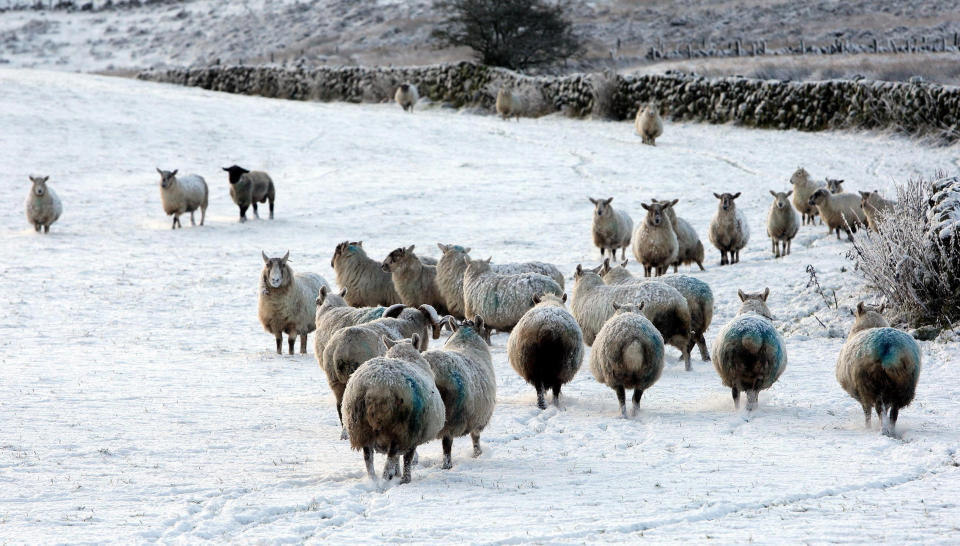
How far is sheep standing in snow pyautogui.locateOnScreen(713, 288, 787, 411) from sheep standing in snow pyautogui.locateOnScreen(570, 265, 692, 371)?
1.20 m

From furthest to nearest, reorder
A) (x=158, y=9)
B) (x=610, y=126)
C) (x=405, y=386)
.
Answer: (x=158, y=9), (x=610, y=126), (x=405, y=386)

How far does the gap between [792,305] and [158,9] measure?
178 feet

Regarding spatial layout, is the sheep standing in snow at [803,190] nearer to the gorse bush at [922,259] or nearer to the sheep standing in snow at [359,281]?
the gorse bush at [922,259]

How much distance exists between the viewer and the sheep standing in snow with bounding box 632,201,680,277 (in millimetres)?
14570

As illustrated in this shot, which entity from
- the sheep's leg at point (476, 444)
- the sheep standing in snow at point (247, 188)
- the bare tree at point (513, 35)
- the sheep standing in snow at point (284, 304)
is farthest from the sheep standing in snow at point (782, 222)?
the bare tree at point (513, 35)

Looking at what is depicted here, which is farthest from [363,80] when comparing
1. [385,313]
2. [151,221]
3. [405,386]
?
[405,386]

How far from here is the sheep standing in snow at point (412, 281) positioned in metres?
12.8

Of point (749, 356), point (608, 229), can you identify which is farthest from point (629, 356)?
point (608, 229)

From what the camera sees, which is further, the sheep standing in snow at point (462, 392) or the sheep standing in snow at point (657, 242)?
the sheep standing in snow at point (657, 242)

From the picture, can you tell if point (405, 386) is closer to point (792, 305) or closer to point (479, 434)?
point (479, 434)

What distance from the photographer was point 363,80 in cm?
4122

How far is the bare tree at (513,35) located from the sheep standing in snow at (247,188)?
76.6 ft

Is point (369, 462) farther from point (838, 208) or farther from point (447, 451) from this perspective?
point (838, 208)

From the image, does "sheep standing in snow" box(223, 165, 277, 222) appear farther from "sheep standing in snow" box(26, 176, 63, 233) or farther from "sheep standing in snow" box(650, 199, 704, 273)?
"sheep standing in snow" box(650, 199, 704, 273)
